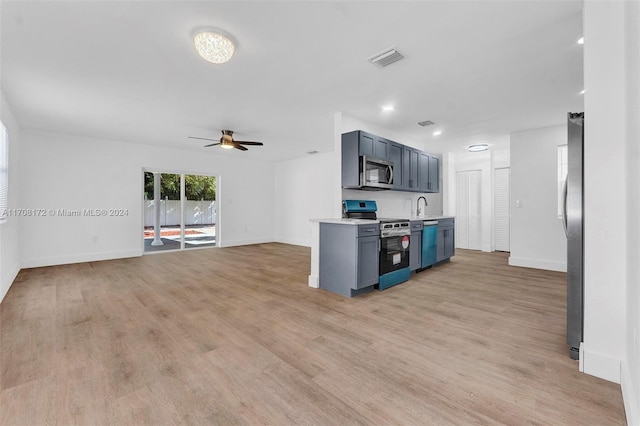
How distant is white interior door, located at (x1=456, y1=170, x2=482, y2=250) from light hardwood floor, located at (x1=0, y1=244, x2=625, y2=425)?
139 inches

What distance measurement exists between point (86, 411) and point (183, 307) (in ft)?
5.36

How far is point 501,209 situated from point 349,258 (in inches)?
217

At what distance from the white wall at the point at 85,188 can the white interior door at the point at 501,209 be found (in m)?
7.40

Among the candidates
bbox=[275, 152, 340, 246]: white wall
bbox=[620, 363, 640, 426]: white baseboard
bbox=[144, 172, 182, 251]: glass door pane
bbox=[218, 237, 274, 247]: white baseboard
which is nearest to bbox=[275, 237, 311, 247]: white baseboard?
bbox=[275, 152, 340, 246]: white wall

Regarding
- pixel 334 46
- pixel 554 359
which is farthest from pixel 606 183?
pixel 334 46

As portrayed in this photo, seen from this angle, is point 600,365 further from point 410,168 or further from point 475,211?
point 475,211

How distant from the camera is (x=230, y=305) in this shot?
3.19 m

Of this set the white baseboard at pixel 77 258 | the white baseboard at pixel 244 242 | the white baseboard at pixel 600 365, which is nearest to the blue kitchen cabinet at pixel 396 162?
the white baseboard at pixel 600 365

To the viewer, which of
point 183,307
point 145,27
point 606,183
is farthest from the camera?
point 183,307

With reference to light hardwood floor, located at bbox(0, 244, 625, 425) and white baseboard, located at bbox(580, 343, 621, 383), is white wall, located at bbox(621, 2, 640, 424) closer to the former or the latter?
white baseboard, located at bbox(580, 343, 621, 383)

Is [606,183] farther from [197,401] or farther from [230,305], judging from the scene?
[230,305]

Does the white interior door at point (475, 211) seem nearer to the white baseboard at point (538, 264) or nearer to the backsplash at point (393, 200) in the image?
the backsplash at point (393, 200)

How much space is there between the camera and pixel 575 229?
203cm

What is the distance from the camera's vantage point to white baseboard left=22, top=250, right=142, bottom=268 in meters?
5.21
